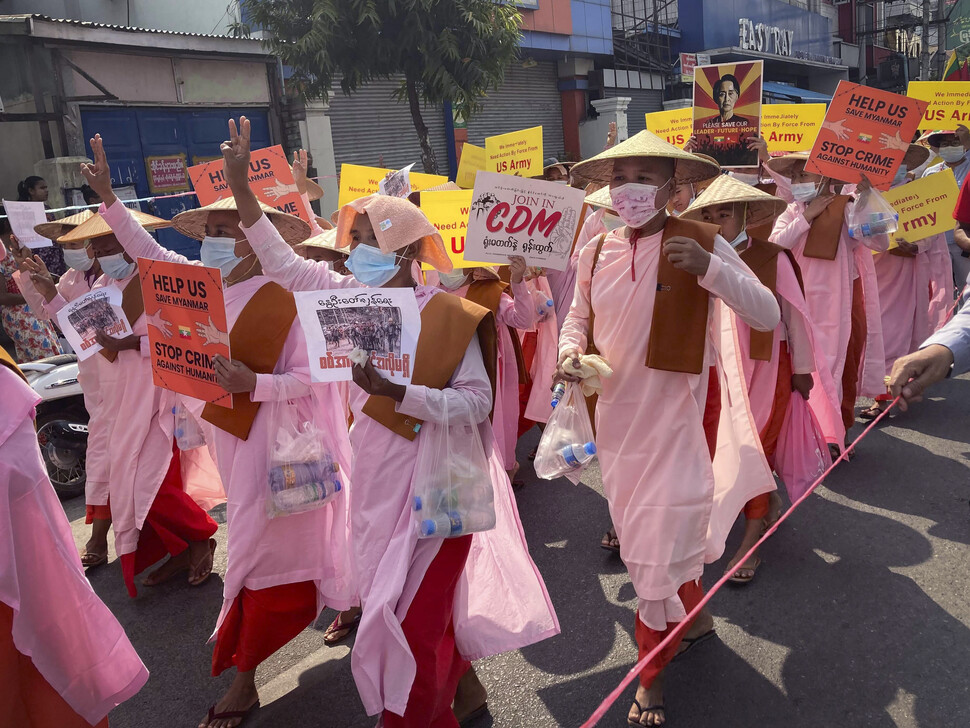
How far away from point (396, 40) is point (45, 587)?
1031 cm

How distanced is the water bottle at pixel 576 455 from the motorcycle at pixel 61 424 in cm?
425

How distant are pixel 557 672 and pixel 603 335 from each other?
55.3 inches

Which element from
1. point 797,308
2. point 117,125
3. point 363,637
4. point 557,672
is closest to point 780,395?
point 797,308

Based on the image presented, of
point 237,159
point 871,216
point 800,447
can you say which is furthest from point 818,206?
point 237,159

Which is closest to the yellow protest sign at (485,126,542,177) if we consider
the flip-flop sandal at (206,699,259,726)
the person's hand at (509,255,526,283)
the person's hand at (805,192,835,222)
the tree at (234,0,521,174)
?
the person's hand at (805,192,835,222)

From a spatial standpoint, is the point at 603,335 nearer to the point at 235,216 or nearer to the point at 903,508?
the point at 235,216

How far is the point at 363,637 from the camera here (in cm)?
278

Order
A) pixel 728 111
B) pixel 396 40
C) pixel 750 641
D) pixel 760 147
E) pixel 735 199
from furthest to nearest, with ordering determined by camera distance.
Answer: pixel 396 40 → pixel 728 111 → pixel 760 147 → pixel 735 199 → pixel 750 641

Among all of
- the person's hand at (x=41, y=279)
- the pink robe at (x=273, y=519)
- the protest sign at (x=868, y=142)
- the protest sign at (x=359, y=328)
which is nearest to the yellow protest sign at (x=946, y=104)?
the protest sign at (x=868, y=142)

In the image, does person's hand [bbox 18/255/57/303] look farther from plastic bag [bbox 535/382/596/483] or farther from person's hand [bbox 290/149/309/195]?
plastic bag [bbox 535/382/596/483]

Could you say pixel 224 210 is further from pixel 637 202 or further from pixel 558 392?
pixel 637 202

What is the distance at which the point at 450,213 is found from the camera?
5141 millimetres

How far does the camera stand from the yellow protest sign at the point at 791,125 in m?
7.63

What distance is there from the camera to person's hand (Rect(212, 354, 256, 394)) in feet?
10.6
